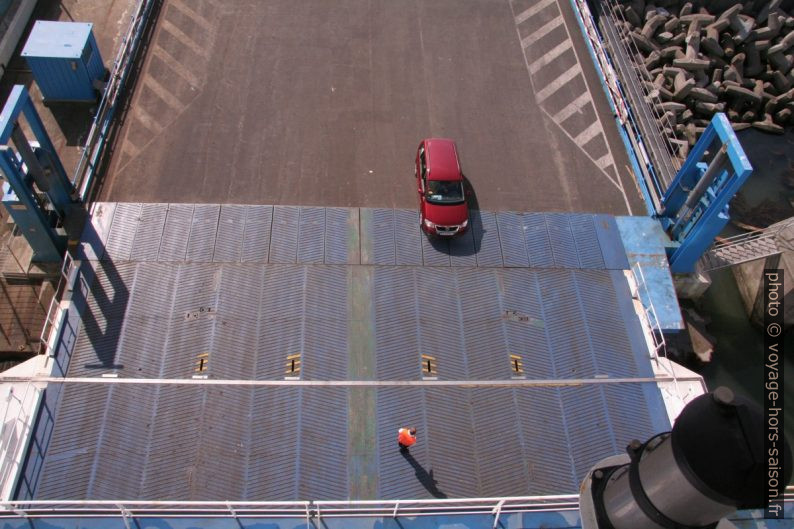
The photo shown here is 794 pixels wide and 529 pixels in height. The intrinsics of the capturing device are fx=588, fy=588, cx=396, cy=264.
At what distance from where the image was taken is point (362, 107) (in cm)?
2816

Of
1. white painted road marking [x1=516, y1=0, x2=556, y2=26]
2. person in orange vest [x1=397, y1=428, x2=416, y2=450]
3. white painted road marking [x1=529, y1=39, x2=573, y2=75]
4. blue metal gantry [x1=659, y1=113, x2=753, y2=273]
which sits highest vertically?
white painted road marking [x1=516, y1=0, x2=556, y2=26]

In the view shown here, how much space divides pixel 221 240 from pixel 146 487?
368 inches

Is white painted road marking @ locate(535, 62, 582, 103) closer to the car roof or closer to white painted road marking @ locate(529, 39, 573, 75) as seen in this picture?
white painted road marking @ locate(529, 39, 573, 75)

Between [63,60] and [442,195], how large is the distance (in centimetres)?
1716

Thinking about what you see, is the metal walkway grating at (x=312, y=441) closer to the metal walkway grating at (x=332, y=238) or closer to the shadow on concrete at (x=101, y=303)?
the shadow on concrete at (x=101, y=303)

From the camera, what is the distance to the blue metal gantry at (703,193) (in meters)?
20.8

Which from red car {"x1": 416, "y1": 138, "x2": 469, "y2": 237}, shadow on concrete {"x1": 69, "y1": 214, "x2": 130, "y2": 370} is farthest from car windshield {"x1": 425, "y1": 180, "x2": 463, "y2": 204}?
shadow on concrete {"x1": 69, "y1": 214, "x2": 130, "y2": 370}

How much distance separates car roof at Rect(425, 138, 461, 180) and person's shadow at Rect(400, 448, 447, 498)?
10659mm

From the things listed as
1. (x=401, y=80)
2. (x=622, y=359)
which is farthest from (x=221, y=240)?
(x=622, y=359)

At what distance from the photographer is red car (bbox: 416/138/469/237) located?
22.9 m

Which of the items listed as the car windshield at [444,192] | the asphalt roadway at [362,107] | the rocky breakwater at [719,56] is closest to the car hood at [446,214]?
the car windshield at [444,192]

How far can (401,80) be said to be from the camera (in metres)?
29.4

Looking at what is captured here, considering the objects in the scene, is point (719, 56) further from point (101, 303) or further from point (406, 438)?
point (101, 303)

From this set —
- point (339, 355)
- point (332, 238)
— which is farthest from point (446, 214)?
point (339, 355)
